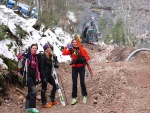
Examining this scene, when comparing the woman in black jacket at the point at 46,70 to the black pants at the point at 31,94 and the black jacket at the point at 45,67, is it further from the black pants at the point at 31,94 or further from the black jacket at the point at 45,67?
the black pants at the point at 31,94

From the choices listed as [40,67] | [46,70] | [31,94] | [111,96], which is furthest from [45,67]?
[111,96]

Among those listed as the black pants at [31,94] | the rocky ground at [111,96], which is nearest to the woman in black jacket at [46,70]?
the rocky ground at [111,96]

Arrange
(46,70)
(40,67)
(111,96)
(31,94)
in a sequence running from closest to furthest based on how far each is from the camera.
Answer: (31,94)
(40,67)
(46,70)
(111,96)

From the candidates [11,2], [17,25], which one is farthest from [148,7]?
[17,25]

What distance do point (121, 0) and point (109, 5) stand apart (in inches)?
208

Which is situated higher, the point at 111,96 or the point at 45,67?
the point at 45,67

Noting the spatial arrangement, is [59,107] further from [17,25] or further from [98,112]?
[17,25]

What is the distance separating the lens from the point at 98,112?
6.00 m

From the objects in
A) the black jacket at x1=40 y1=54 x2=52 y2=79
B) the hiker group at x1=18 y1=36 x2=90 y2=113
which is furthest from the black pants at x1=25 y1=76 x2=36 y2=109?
the black jacket at x1=40 y1=54 x2=52 y2=79

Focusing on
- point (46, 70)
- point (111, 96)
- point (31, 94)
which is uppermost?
point (46, 70)

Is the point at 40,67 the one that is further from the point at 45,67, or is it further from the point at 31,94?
the point at 31,94

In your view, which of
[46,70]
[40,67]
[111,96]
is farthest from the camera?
[111,96]

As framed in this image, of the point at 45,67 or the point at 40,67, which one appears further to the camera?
the point at 45,67

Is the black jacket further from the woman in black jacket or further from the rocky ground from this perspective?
the rocky ground
